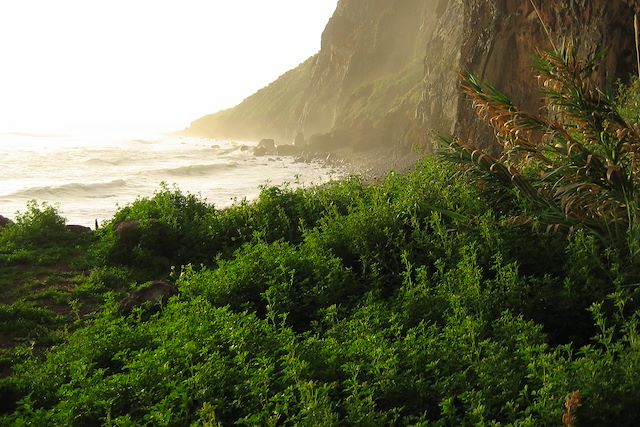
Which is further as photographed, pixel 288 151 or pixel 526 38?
pixel 288 151

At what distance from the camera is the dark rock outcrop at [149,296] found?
7.07m

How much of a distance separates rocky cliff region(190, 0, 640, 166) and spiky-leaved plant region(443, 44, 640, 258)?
1667mm

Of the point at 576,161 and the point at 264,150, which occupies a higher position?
the point at 264,150

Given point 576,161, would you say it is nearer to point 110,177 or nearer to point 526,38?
point 526,38

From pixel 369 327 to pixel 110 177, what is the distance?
38.3m

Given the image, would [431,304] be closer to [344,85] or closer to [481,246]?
[481,246]

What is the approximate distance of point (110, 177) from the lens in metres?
40.1

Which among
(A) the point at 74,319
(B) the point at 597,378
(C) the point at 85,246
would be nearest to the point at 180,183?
(C) the point at 85,246

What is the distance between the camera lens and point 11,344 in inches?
265

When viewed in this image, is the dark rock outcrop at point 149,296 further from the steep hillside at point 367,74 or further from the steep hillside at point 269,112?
the steep hillside at point 269,112

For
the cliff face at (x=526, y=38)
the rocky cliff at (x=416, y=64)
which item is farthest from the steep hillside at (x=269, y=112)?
the cliff face at (x=526, y=38)

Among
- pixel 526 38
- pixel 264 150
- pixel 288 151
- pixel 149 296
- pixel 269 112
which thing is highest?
pixel 269 112

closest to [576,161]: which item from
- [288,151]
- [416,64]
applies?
[288,151]

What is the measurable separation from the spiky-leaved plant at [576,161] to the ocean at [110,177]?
12.9 metres
